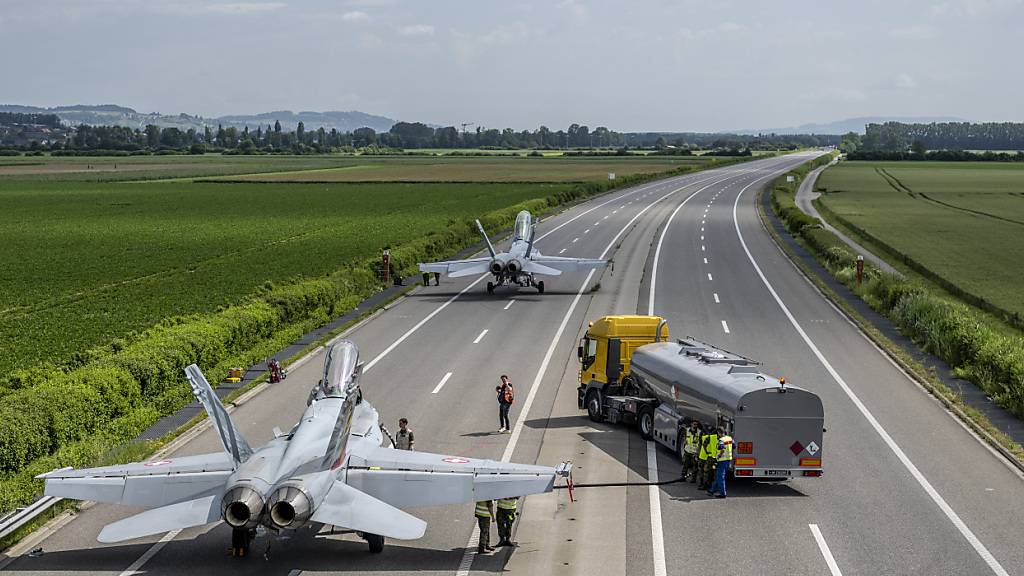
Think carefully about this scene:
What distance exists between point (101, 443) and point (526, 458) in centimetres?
1032

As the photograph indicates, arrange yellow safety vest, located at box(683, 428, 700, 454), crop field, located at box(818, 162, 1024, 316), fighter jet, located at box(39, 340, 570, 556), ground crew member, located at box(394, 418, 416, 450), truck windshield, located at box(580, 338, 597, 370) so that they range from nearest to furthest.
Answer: fighter jet, located at box(39, 340, 570, 556), ground crew member, located at box(394, 418, 416, 450), yellow safety vest, located at box(683, 428, 700, 454), truck windshield, located at box(580, 338, 597, 370), crop field, located at box(818, 162, 1024, 316)

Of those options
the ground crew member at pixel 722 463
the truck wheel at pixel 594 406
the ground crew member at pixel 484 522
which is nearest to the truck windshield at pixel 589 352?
the truck wheel at pixel 594 406

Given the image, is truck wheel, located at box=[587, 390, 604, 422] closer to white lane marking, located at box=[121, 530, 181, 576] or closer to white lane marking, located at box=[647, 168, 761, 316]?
white lane marking, located at box=[121, 530, 181, 576]

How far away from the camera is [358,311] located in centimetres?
5144

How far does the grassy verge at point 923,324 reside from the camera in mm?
31922

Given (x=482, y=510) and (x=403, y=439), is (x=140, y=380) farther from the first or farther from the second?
(x=482, y=510)

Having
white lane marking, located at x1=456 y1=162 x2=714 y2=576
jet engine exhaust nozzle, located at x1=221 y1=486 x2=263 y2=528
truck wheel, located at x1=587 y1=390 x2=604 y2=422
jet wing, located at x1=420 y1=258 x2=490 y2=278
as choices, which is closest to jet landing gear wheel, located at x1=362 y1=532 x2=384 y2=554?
white lane marking, located at x1=456 y1=162 x2=714 y2=576

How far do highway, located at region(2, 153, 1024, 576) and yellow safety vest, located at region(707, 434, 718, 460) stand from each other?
0.98m

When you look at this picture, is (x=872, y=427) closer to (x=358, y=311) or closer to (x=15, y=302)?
(x=358, y=311)

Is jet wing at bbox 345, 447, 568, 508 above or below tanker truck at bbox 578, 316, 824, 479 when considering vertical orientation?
above

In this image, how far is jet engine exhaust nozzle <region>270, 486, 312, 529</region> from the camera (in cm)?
1700

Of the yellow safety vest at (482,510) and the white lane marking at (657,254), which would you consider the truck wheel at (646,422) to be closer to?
the yellow safety vest at (482,510)

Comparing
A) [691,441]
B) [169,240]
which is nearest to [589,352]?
[691,441]

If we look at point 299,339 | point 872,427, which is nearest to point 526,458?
point 872,427
